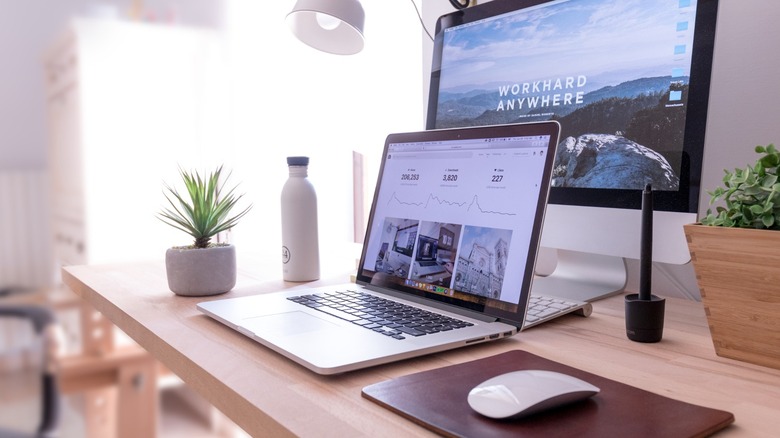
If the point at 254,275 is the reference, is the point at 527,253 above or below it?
above

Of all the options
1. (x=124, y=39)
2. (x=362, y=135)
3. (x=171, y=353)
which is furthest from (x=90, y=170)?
(x=171, y=353)

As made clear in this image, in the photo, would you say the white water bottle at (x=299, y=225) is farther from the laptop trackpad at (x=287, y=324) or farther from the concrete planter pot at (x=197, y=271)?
the laptop trackpad at (x=287, y=324)

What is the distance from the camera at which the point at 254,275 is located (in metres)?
1.09

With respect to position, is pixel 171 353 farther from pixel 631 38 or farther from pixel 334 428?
pixel 631 38

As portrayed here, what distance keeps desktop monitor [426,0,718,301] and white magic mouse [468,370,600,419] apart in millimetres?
363

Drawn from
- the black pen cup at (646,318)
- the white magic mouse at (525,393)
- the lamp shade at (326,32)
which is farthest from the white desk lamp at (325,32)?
the white magic mouse at (525,393)

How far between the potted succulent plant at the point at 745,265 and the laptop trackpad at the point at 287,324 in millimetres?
385

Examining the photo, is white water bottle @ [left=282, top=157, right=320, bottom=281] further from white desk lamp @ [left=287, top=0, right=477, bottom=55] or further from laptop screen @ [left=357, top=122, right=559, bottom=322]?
white desk lamp @ [left=287, top=0, right=477, bottom=55]

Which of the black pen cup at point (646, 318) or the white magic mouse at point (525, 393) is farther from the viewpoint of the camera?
the black pen cup at point (646, 318)

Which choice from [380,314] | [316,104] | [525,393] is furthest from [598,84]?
[316,104]

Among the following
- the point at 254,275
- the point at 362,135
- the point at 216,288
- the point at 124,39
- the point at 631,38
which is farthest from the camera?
the point at 124,39

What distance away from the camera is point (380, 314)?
710 millimetres

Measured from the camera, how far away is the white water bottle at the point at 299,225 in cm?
99

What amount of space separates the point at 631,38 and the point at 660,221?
0.25 meters
